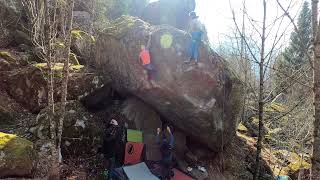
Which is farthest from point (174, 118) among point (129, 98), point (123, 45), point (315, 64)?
point (315, 64)

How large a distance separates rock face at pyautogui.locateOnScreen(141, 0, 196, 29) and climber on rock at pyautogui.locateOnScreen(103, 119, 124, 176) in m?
12.2

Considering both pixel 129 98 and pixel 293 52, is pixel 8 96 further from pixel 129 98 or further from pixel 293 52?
pixel 293 52

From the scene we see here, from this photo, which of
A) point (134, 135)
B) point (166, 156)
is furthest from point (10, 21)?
point (166, 156)

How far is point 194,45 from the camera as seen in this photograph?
37.6ft

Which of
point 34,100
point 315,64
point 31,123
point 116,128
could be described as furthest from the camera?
point 34,100

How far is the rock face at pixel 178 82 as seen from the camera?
11.8 m

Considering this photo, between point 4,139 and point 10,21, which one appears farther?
point 10,21

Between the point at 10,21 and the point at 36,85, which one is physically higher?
the point at 10,21

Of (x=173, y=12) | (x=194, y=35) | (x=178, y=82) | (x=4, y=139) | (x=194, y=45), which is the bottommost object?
(x=4, y=139)

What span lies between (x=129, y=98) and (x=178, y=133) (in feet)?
8.01

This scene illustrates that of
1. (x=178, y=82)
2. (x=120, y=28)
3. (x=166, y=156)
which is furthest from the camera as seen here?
(x=120, y=28)

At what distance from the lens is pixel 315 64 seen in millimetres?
4703

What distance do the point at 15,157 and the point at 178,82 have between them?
221 inches

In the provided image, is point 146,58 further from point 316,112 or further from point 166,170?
point 316,112
